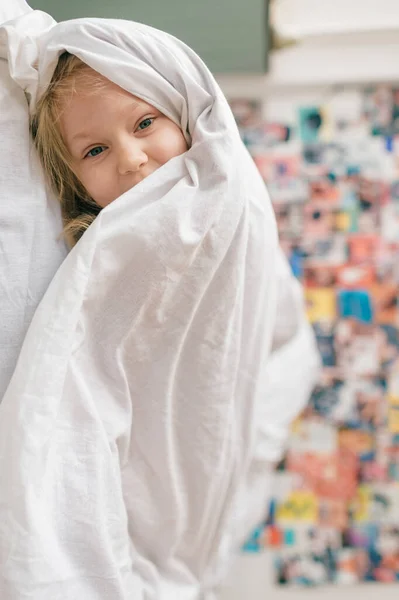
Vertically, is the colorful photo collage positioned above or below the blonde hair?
below

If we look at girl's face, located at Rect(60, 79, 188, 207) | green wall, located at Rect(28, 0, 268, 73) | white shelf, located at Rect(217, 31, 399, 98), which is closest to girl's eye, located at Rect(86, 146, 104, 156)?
girl's face, located at Rect(60, 79, 188, 207)

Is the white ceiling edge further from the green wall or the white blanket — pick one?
the white blanket

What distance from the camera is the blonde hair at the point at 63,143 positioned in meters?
0.69

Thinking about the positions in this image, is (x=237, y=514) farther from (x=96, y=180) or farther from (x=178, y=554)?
(x=96, y=180)

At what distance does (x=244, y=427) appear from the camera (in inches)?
32.8

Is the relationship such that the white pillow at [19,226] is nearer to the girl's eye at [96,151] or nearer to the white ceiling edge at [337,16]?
the girl's eye at [96,151]

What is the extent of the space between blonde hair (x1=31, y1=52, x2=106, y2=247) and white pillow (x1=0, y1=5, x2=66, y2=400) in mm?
13

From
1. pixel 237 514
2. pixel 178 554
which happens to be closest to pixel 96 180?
pixel 178 554

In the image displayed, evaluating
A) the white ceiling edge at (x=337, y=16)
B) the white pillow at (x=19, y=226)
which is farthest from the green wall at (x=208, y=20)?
the white ceiling edge at (x=337, y=16)

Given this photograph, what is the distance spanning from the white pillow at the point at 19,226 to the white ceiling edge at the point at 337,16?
78 cm

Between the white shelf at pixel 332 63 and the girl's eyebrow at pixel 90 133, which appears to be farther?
the white shelf at pixel 332 63

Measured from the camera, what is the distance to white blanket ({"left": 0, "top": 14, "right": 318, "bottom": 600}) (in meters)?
0.61

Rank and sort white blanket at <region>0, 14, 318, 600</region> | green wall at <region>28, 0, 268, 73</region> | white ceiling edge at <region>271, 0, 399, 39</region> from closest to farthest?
white blanket at <region>0, 14, 318, 600</region>
green wall at <region>28, 0, 268, 73</region>
white ceiling edge at <region>271, 0, 399, 39</region>

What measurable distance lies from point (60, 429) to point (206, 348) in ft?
0.67
